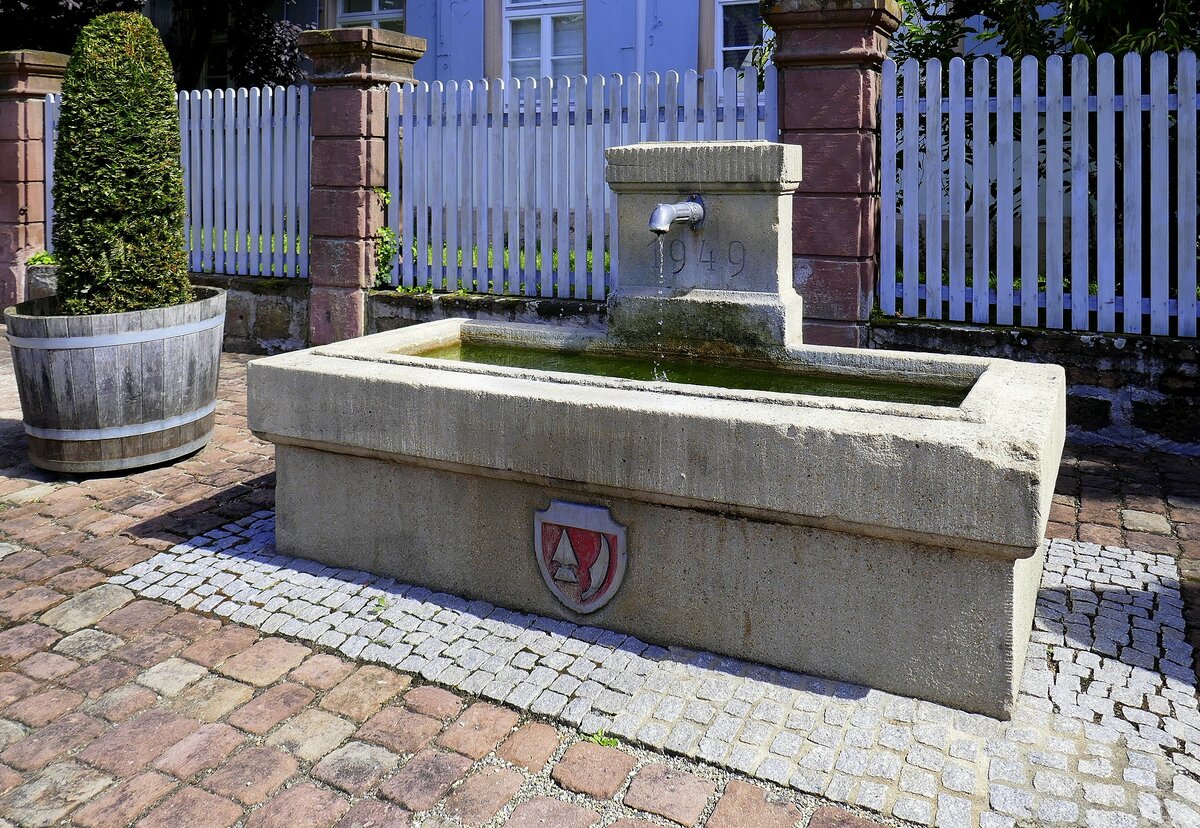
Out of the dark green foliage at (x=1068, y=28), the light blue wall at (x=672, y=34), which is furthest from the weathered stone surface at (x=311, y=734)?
the light blue wall at (x=672, y=34)

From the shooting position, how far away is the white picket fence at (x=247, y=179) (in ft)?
28.9

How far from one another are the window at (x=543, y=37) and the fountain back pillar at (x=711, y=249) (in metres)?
10.4

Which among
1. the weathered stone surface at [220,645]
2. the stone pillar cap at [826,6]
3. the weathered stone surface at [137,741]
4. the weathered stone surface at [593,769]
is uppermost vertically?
the stone pillar cap at [826,6]

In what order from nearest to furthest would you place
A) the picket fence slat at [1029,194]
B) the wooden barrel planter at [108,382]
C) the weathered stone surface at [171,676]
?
the weathered stone surface at [171,676], the wooden barrel planter at [108,382], the picket fence slat at [1029,194]

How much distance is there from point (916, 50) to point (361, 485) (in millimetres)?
5819

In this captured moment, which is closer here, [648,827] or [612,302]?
[648,827]

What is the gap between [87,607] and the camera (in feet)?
12.8

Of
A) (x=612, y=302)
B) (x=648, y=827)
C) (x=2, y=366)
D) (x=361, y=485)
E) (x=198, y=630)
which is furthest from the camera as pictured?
(x=2, y=366)

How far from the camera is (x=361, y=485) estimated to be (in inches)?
160

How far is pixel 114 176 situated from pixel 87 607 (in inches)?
99.8

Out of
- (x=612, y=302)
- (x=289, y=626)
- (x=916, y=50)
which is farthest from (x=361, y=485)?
(x=916, y=50)

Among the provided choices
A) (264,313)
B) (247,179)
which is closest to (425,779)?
(264,313)

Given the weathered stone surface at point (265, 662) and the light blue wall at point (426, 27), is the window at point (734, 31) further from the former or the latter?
the weathered stone surface at point (265, 662)

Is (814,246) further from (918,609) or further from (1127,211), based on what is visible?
(918,609)
